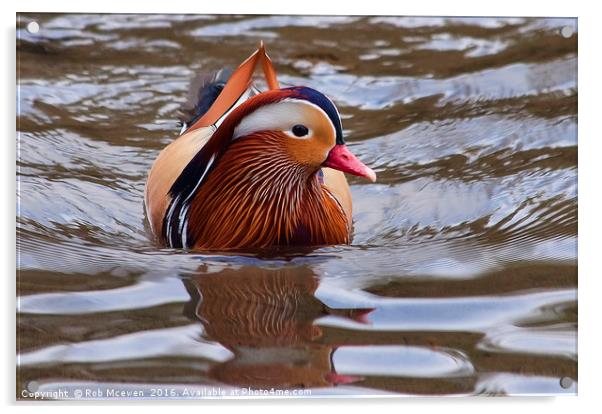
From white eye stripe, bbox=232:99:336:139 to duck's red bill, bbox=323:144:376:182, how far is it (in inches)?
1.5

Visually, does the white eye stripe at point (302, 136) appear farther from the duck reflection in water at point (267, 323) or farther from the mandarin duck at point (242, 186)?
the duck reflection in water at point (267, 323)

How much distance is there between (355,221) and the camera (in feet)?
9.64

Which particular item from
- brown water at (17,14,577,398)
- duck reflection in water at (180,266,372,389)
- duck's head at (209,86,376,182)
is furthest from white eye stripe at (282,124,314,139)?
duck reflection in water at (180,266,372,389)

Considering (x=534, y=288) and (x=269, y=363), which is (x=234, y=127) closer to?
(x=269, y=363)

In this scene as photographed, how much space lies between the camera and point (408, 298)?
9.41 ft

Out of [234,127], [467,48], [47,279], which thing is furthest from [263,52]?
[47,279]

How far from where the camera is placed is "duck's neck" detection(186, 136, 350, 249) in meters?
2.89

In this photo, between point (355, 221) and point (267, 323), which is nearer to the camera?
point (267, 323)

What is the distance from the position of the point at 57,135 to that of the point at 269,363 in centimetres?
61

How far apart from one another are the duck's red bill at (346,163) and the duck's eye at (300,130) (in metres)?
0.06

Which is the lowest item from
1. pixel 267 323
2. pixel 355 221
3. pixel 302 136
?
pixel 267 323

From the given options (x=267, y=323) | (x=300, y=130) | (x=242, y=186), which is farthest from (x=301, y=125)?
(x=267, y=323)

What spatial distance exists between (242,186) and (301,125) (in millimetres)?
183

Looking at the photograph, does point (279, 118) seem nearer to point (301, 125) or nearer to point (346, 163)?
point (301, 125)
